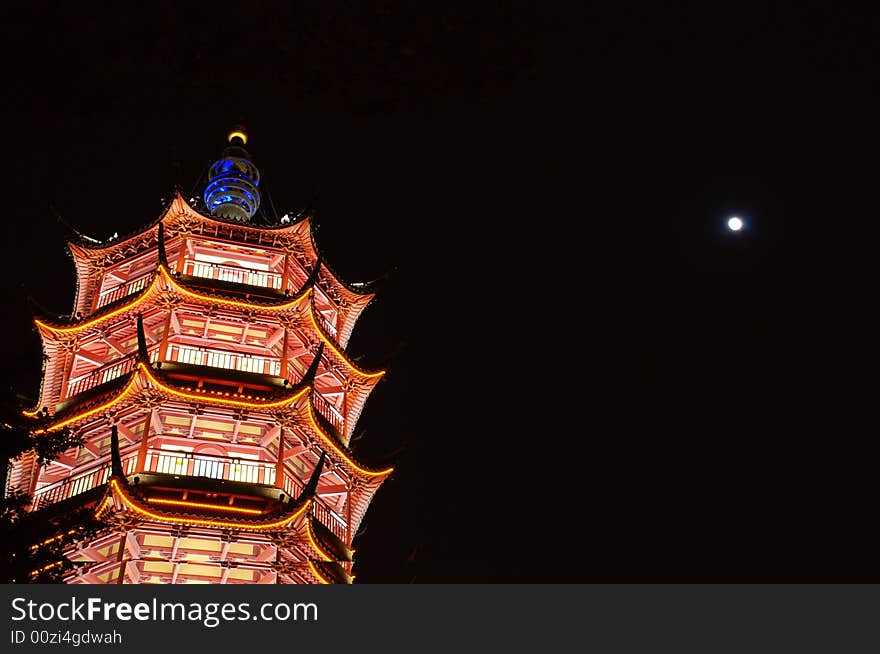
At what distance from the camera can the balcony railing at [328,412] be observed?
28938mm

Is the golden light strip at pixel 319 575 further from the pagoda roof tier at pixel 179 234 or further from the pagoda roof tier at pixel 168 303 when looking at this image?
Answer: the pagoda roof tier at pixel 179 234

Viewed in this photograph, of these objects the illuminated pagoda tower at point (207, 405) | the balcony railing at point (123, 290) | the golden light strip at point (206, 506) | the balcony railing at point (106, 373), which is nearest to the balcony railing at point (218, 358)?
the illuminated pagoda tower at point (207, 405)

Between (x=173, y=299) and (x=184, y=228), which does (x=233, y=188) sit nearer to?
(x=184, y=228)

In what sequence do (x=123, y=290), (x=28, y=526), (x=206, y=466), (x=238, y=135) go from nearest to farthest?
(x=28, y=526) < (x=206, y=466) < (x=123, y=290) < (x=238, y=135)

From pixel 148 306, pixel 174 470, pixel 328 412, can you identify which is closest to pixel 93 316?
pixel 148 306

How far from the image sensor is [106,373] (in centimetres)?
2777

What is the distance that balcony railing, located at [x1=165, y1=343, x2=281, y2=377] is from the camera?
27562 mm

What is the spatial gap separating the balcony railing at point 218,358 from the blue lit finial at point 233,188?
8166mm

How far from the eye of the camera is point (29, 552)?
16625 mm

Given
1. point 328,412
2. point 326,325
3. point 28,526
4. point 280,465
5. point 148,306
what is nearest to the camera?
point 28,526

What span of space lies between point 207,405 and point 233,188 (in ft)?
39.2
